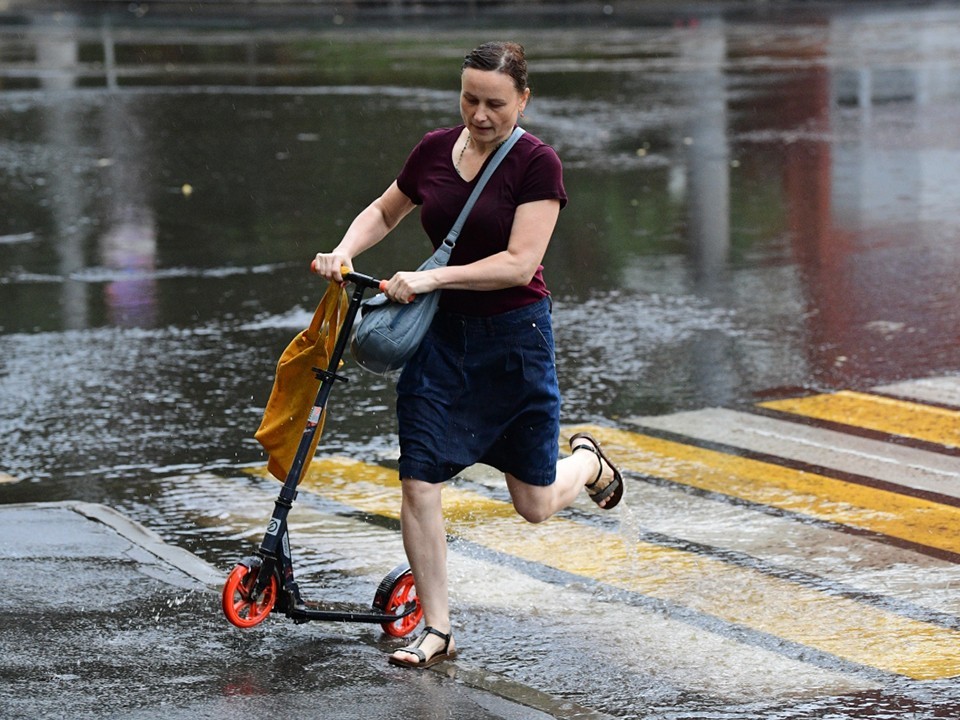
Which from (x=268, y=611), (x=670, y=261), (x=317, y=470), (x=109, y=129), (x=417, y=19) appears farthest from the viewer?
(x=417, y=19)

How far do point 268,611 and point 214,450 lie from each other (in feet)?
8.49

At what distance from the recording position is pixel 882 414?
8102 mm

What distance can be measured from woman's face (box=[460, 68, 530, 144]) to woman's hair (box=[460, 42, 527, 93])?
0.02 metres

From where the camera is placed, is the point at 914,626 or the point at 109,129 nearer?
the point at 914,626

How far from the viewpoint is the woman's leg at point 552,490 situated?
5566 millimetres

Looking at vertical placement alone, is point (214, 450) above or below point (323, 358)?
below

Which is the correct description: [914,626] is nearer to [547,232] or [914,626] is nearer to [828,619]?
[828,619]

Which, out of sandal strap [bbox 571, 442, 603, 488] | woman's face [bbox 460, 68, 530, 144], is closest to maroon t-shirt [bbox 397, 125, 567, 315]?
woman's face [bbox 460, 68, 530, 144]

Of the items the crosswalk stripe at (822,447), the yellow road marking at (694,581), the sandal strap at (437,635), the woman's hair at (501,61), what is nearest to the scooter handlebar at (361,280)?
the woman's hair at (501,61)

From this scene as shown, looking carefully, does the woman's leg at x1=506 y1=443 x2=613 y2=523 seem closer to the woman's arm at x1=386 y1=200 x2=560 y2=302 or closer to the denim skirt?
the denim skirt

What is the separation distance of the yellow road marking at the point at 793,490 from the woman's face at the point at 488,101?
2.30m

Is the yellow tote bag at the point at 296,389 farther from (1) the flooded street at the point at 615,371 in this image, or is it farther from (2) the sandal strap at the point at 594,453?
(2) the sandal strap at the point at 594,453

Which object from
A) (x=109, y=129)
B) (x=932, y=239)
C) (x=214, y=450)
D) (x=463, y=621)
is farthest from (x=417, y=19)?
(x=463, y=621)

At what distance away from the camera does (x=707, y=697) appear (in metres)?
4.93
